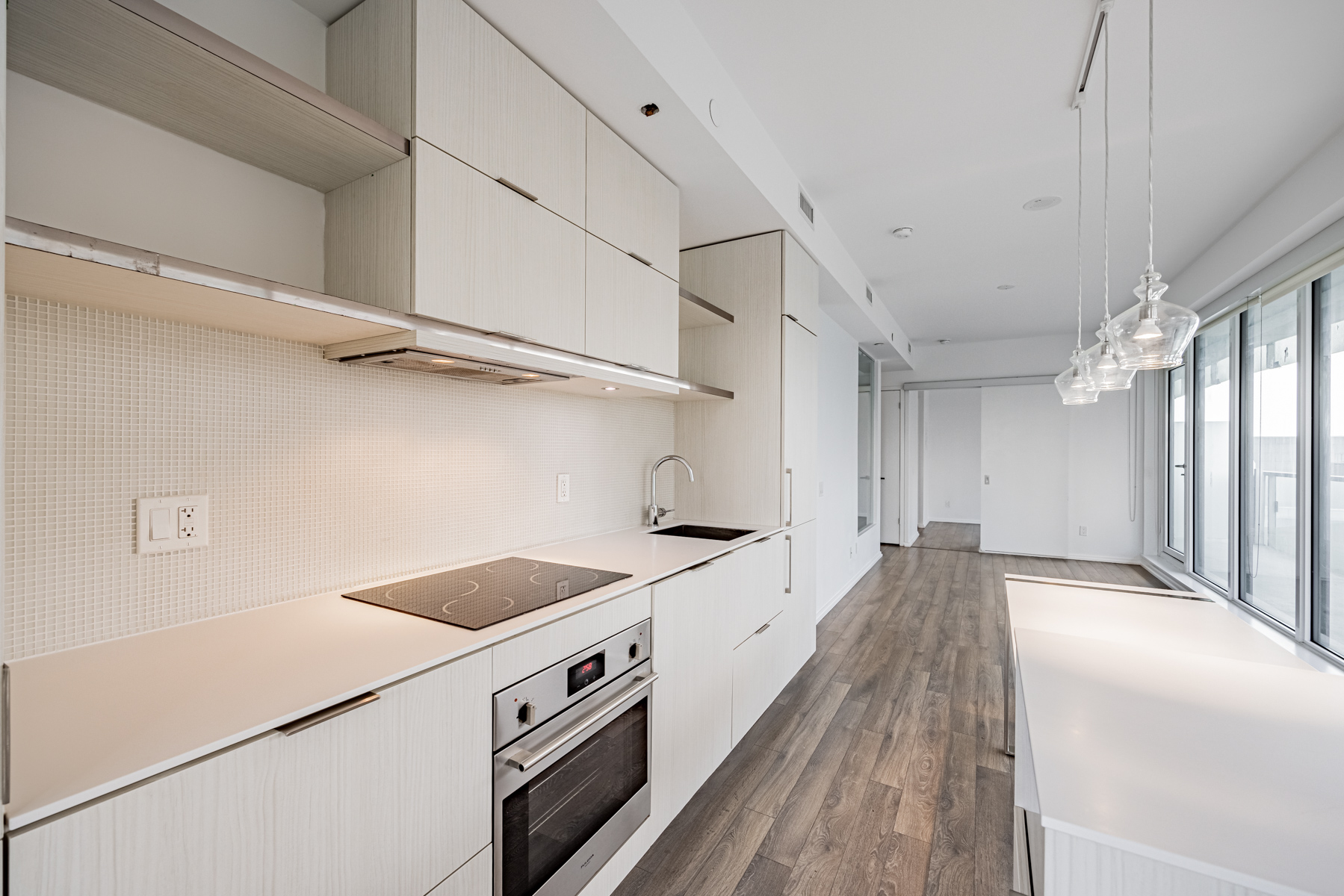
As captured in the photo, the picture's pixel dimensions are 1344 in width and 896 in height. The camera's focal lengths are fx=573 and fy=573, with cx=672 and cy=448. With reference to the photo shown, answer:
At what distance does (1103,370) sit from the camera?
2117 millimetres

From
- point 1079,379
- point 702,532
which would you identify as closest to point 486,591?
point 702,532

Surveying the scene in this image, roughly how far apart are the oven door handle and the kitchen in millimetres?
14

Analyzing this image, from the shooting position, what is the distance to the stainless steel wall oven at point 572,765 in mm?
1279

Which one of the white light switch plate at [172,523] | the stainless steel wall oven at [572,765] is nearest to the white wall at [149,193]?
the white light switch plate at [172,523]

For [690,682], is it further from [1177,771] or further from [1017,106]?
[1017,106]

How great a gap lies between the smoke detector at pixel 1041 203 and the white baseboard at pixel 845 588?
2.97 m

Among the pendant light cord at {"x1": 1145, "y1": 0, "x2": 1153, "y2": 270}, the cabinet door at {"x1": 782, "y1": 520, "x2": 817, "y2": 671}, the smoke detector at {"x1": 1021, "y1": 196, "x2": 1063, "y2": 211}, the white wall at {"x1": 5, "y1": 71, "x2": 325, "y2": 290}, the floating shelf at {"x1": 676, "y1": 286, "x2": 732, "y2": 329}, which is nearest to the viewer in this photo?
the white wall at {"x1": 5, "y1": 71, "x2": 325, "y2": 290}

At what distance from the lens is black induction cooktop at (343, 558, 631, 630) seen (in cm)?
135

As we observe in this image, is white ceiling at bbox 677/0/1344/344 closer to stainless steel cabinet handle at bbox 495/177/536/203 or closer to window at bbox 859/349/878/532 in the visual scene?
stainless steel cabinet handle at bbox 495/177/536/203

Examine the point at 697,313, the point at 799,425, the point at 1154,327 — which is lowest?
the point at 799,425

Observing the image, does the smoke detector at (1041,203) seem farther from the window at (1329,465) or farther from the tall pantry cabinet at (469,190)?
the tall pantry cabinet at (469,190)

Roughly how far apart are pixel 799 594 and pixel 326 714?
2.60 metres

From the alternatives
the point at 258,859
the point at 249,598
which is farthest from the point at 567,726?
the point at 249,598

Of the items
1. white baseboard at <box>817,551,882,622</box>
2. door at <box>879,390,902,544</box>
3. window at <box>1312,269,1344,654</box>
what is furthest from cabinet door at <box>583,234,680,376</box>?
door at <box>879,390,902,544</box>
